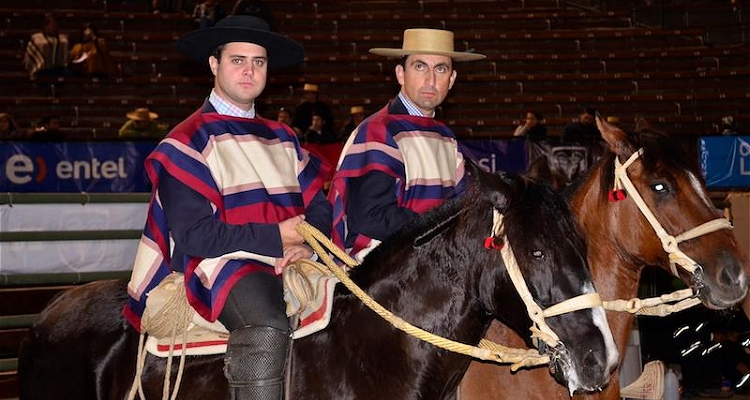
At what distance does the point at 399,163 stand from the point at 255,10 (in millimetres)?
899

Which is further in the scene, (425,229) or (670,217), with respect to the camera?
(670,217)

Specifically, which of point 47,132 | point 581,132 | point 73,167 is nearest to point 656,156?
point 73,167

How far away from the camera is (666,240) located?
4.24 metres

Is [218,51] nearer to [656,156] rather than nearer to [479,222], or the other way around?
[479,222]

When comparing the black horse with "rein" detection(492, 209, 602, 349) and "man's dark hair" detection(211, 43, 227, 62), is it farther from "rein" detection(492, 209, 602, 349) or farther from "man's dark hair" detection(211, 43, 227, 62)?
"man's dark hair" detection(211, 43, 227, 62)

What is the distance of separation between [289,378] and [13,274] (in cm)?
396

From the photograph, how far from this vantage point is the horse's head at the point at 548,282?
9.98 ft

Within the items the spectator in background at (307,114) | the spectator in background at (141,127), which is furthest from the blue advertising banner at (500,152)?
the spectator in background at (141,127)

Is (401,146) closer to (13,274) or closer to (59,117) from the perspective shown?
(13,274)

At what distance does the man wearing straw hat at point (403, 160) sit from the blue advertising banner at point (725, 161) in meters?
7.57

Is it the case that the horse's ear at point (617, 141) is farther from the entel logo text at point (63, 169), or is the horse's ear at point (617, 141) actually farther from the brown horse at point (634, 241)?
the entel logo text at point (63, 169)

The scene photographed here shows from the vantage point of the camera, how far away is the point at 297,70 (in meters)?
18.3

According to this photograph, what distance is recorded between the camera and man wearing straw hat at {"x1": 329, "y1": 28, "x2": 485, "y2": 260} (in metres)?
4.25

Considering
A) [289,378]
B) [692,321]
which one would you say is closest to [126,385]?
[289,378]
